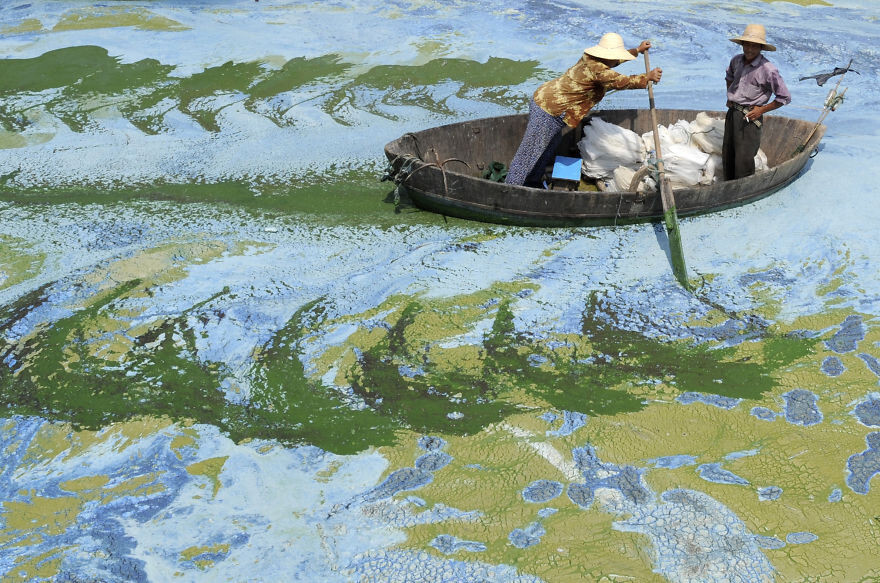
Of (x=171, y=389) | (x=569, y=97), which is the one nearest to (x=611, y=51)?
(x=569, y=97)

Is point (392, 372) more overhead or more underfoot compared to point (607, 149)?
more underfoot

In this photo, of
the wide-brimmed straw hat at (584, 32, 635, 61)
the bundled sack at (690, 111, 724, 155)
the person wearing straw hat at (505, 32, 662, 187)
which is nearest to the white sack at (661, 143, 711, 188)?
the bundled sack at (690, 111, 724, 155)

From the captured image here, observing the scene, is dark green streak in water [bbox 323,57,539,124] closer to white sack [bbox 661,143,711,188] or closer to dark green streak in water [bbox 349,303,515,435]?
white sack [bbox 661,143,711,188]

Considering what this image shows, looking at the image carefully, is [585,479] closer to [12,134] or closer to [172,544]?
[172,544]

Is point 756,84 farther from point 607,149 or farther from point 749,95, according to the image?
point 607,149

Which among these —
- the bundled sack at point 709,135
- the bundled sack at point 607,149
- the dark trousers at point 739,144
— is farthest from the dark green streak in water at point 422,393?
→ the bundled sack at point 709,135

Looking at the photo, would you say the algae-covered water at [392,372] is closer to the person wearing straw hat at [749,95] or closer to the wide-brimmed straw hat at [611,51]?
the person wearing straw hat at [749,95]
